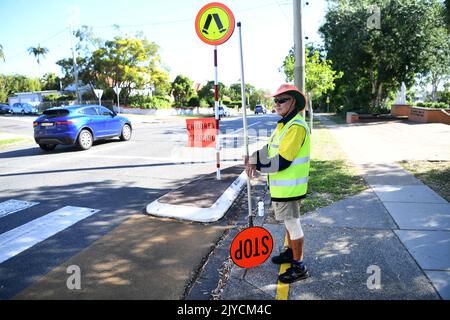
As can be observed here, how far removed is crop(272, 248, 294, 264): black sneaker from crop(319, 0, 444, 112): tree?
24.6 meters

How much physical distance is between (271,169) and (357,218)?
7.62 ft

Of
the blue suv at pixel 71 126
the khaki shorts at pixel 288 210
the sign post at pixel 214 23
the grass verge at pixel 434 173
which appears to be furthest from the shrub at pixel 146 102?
the khaki shorts at pixel 288 210

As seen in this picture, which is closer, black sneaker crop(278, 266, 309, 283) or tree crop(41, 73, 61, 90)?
black sneaker crop(278, 266, 309, 283)

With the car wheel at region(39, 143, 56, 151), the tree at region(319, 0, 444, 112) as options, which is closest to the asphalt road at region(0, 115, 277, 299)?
the car wheel at region(39, 143, 56, 151)

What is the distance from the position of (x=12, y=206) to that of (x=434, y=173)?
838 centimetres

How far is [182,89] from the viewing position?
1970 inches

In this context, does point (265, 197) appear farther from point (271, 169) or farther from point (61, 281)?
point (61, 281)

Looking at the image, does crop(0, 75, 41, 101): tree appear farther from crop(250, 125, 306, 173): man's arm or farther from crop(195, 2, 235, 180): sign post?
crop(250, 125, 306, 173): man's arm

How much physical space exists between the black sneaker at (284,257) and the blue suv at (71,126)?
9070 mm

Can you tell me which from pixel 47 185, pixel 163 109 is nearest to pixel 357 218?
pixel 47 185

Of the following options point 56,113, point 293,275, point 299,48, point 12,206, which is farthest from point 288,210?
point 56,113

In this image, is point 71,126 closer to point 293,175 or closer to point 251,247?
point 251,247

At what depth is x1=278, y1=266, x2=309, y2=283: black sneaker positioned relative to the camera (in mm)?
3040

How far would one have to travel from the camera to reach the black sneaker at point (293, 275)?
304cm
